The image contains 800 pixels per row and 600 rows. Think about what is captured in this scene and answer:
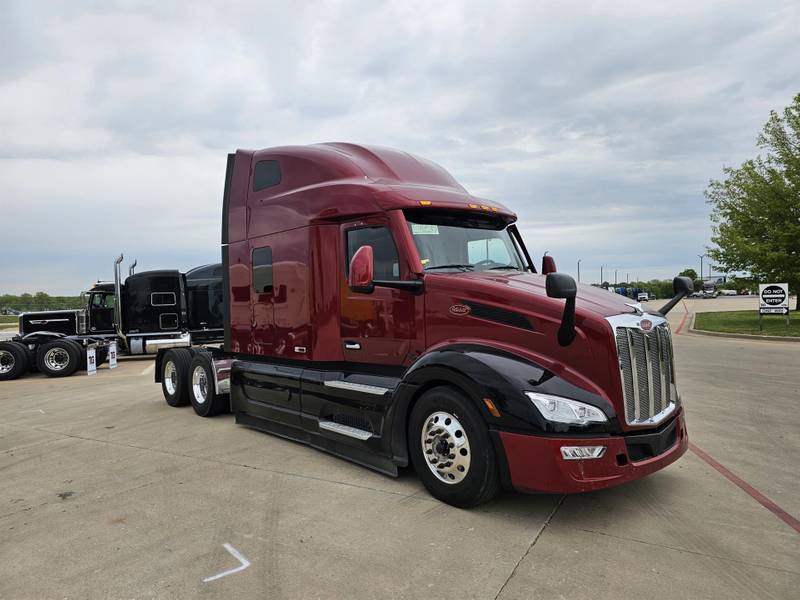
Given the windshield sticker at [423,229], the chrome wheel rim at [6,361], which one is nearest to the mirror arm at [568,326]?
the windshield sticker at [423,229]

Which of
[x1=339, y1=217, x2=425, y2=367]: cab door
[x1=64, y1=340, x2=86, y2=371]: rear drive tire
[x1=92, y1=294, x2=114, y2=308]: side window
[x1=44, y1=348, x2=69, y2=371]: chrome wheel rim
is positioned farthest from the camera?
[x1=92, y1=294, x2=114, y2=308]: side window

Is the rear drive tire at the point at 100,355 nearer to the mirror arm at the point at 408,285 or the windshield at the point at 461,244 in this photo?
the mirror arm at the point at 408,285

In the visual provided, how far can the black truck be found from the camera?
1557 centimetres

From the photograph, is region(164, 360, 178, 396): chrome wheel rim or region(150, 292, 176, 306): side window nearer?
region(164, 360, 178, 396): chrome wheel rim

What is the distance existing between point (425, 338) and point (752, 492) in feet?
9.30

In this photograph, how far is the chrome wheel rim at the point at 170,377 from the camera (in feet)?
28.0

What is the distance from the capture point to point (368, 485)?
462 cm

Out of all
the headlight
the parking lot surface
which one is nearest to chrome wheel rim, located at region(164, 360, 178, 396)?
the parking lot surface

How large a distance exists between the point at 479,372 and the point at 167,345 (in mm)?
7921

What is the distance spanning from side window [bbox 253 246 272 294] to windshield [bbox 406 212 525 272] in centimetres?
213

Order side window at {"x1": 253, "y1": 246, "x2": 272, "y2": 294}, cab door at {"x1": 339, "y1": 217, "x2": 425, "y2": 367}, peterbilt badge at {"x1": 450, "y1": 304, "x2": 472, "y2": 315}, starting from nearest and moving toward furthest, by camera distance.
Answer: peterbilt badge at {"x1": 450, "y1": 304, "x2": 472, "y2": 315}
cab door at {"x1": 339, "y1": 217, "x2": 425, "y2": 367}
side window at {"x1": 253, "y1": 246, "x2": 272, "y2": 294}

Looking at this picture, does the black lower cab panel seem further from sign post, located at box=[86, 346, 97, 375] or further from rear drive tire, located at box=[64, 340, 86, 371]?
rear drive tire, located at box=[64, 340, 86, 371]

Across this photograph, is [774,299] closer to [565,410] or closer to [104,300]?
[565,410]

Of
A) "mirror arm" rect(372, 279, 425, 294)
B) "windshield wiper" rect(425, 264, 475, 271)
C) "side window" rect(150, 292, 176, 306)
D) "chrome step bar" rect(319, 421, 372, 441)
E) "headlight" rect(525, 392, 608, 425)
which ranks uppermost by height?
"side window" rect(150, 292, 176, 306)
